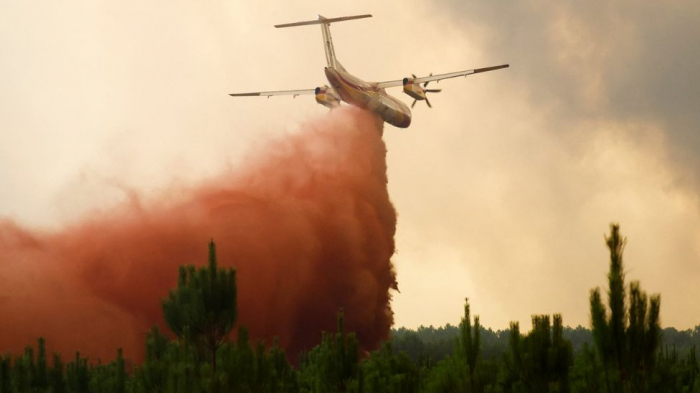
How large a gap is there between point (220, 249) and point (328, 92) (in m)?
13.3

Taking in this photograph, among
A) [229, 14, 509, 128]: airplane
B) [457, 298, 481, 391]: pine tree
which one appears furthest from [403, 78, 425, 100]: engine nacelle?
[457, 298, 481, 391]: pine tree

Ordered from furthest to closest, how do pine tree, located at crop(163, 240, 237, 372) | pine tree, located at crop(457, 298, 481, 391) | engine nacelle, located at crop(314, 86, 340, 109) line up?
engine nacelle, located at crop(314, 86, 340, 109) < pine tree, located at crop(457, 298, 481, 391) < pine tree, located at crop(163, 240, 237, 372)

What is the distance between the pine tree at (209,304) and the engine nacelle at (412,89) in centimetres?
4170

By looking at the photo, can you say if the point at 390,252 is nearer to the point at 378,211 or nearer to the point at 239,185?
the point at 378,211

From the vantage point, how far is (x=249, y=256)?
62.5 meters

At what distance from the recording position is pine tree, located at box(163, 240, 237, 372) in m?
28.0

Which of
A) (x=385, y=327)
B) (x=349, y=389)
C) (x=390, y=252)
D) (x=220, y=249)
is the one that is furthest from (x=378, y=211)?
(x=349, y=389)

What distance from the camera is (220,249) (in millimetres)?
61625

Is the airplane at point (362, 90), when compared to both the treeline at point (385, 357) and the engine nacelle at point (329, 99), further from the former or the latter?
the treeline at point (385, 357)

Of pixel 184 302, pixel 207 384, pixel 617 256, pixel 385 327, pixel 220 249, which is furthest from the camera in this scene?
pixel 385 327

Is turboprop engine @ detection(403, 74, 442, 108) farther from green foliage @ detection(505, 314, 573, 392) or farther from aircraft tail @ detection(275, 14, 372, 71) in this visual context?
green foliage @ detection(505, 314, 573, 392)

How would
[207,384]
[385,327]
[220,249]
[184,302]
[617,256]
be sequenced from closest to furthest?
[617,256] < [207,384] < [184,302] < [220,249] < [385,327]

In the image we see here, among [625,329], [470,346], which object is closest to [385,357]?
[470,346]

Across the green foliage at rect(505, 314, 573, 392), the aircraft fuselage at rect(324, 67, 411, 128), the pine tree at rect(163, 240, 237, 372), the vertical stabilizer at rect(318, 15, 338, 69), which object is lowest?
the green foliage at rect(505, 314, 573, 392)
